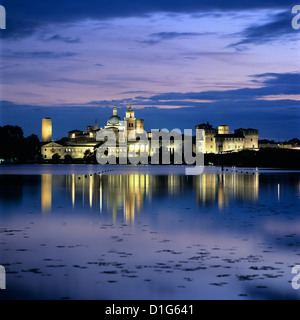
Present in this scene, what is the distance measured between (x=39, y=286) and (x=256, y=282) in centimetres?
417

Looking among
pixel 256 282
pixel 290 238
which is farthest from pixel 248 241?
pixel 256 282

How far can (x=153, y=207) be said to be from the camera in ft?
85.8

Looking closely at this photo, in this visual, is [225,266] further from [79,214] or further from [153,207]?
[153,207]

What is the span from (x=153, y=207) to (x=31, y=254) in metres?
12.7
